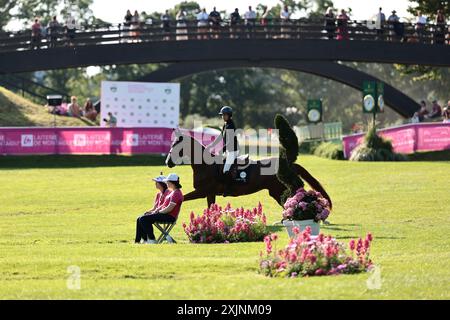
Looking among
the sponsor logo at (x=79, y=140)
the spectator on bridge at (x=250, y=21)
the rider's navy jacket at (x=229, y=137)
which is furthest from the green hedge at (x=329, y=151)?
the rider's navy jacket at (x=229, y=137)

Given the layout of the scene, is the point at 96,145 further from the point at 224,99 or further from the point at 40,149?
the point at 224,99

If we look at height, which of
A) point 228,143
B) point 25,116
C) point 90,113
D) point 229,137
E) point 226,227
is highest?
point 90,113

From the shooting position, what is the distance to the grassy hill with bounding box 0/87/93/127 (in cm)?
5700

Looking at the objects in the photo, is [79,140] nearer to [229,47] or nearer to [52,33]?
[52,33]

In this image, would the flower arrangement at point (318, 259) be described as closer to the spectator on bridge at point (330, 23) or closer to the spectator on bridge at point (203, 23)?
the spectator on bridge at point (203, 23)

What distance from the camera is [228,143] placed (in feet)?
86.3

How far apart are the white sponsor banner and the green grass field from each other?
8171mm

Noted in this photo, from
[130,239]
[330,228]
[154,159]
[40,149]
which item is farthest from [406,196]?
[40,149]

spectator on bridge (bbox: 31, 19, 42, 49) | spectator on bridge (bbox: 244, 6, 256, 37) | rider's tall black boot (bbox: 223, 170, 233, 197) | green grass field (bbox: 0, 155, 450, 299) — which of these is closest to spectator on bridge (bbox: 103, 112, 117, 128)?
spectator on bridge (bbox: 31, 19, 42, 49)

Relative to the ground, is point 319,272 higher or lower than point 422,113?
lower

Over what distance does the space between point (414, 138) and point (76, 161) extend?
14367 millimetres

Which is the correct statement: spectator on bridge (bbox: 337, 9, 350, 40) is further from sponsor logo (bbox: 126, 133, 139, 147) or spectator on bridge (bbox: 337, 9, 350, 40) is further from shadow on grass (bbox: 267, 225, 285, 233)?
shadow on grass (bbox: 267, 225, 285, 233)

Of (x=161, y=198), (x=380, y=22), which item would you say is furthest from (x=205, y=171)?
(x=380, y=22)

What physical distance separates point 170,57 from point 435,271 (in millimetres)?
44423
